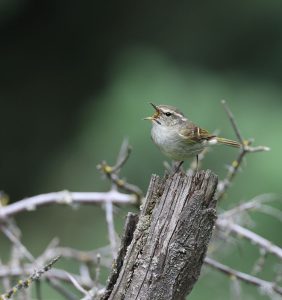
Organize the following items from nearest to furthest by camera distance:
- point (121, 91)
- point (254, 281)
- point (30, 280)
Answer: point (30, 280) → point (254, 281) → point (121, 91)

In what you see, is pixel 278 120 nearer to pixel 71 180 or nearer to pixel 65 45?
pixel 71 180

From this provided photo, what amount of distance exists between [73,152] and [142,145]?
2027 mm

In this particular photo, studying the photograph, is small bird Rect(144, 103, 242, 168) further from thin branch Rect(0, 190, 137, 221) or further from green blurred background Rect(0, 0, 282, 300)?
green blurred background Rect(0, 0, 282, 300)

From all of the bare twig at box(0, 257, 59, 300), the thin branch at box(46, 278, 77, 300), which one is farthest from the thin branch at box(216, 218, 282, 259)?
the bare twig at box(0, 257, 59, 300)

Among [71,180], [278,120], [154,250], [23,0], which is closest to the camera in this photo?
[154,250]

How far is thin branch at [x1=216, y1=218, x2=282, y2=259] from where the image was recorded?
406 cm

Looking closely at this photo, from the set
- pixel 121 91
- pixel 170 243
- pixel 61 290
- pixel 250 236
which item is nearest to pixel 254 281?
pixel 250 236

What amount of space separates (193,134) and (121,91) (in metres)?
4.05

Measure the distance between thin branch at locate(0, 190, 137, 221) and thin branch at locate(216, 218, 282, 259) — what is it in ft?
1.81

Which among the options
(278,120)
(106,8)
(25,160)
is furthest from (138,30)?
(278,120)

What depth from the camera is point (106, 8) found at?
432 inches

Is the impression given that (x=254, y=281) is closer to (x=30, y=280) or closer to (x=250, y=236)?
(x=250, y=236)

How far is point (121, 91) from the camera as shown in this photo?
830 centimetres

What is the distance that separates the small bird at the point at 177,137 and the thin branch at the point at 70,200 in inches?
17.6
